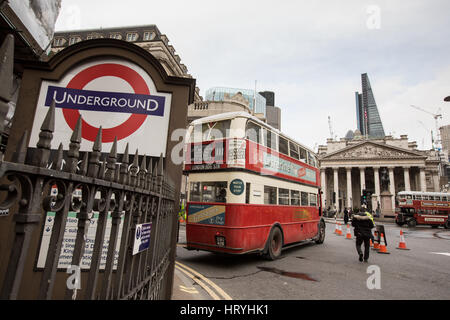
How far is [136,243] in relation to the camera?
1.94 m

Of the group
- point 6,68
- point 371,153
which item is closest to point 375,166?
point 371,153

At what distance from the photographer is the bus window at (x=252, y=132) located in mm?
7297

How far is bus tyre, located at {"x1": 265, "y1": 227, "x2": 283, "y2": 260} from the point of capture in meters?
7.84

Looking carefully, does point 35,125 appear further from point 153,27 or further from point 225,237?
point 153,27

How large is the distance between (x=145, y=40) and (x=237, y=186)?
30074mm

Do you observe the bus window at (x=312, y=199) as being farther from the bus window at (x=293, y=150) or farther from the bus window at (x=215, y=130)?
the bus window at (x=215, y=130)

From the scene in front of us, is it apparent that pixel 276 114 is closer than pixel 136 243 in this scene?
No

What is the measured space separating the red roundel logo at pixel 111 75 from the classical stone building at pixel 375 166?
53.5 metres

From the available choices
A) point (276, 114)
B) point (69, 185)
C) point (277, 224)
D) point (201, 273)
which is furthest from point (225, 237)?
point (276, 114)

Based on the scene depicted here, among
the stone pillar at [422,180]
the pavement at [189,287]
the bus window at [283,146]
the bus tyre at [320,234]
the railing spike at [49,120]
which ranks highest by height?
the stone pillar at [422,180]

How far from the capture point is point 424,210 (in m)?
27.2

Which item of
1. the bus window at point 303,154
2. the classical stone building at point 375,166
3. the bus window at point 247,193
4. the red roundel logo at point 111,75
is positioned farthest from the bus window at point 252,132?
the classical stone building at point 375,166

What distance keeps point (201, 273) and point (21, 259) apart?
5834mm

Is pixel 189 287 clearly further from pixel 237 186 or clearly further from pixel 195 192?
pixel 195 192
